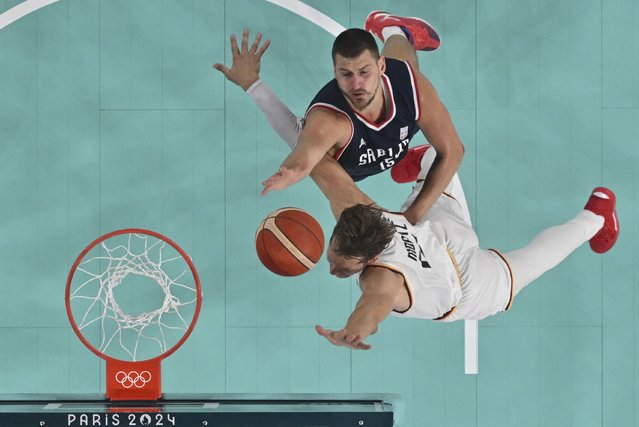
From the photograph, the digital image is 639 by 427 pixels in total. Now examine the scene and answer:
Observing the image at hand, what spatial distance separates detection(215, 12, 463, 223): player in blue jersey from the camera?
4008 millimetres

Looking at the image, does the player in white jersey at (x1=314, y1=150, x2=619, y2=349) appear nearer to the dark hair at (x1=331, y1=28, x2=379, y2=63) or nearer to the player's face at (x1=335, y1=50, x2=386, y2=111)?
the player's face at (x1=335, y1=50, x2=386, y2=111)

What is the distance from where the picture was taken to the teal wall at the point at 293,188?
584 cm

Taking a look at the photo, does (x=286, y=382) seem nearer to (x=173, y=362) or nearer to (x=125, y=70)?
Answer: (x=173, y=362)

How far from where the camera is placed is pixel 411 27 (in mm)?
5645

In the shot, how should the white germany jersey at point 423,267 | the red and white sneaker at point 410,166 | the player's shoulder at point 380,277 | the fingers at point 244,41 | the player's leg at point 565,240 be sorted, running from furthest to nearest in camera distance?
1. the red and white sneaker at point 410,166
2. the fingers at point 244,41
3. the player's leg at point 565,240
4. the white germany jersey at point 423,267
5. the player's shoulder at point 380,277

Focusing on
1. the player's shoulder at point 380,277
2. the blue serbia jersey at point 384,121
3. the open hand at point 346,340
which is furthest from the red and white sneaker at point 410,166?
the open hand at point 346,340

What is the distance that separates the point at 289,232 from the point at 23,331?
2606mm

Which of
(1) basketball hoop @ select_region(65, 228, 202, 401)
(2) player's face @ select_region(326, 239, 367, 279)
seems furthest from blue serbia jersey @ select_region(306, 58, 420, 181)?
(1) basketball hoop @ select_region(65, 228, 202, 401)

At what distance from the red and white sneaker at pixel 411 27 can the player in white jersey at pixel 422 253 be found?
1.11m

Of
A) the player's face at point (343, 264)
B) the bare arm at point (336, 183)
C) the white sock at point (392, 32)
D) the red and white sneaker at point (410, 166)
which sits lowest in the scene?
the player's face at point (343, 264)

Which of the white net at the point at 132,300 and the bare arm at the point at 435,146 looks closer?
the bare arm at the point at 435,146

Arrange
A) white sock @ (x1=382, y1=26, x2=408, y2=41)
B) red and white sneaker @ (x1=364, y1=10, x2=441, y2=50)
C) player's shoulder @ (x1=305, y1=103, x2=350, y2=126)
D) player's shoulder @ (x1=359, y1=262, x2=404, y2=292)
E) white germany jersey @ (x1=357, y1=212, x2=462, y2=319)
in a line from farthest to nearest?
red and white sneaker @ (x1=364, y1=10, x2=441, y2=50), white sock @ (x1=382, y1=26, x2=408, y2=41), player's shoulder @ (x1=305, y1=103, x2=350, y2=126), white germany jersey @ (x1=357, y1=212, x2=462, y2=319), player's shoulder @ (x1=359, y1=262, x2=404, y2=292)

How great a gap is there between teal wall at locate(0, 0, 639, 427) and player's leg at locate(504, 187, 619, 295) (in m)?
0.68

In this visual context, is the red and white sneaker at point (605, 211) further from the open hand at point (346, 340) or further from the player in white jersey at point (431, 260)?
the open hand at point (346, 340)
